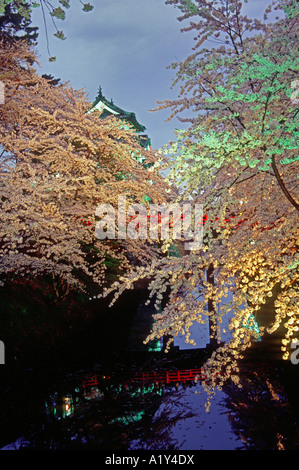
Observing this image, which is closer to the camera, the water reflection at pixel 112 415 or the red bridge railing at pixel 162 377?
the water reflection at pixel 112 415

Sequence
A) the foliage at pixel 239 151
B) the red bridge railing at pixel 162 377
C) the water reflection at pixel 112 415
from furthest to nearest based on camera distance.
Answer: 1. the red bridge railing at pixel 162 377
2. the water reflection at pixel 112 415
3. the foliage at pixel 239 151

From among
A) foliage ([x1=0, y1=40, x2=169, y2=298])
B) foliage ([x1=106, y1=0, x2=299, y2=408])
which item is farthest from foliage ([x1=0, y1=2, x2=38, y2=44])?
foliage ([x1=106, y1=0, x2=299, y2=408])

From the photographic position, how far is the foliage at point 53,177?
8.41m

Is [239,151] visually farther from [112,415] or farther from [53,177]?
[53,177]

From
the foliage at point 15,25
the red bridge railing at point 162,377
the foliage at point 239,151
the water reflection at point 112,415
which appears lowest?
the water reflection at point 112,415

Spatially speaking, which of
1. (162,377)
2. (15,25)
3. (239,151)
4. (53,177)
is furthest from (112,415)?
(15,25)

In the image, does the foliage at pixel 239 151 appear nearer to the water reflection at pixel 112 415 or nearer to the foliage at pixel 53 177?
the water reflection at pixel 112 415

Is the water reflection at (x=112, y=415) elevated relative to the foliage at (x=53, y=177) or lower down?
lower down

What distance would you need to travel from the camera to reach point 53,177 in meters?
9.71

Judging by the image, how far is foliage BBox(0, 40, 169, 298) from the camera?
27.6ft

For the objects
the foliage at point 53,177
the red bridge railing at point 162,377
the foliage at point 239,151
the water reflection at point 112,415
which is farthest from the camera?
the foliage at point 53,177

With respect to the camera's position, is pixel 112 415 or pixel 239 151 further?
pixel 112 415

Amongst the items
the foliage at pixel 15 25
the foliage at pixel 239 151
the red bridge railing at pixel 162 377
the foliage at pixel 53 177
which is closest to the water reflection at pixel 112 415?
the red bridge railing at pixel 162 377
